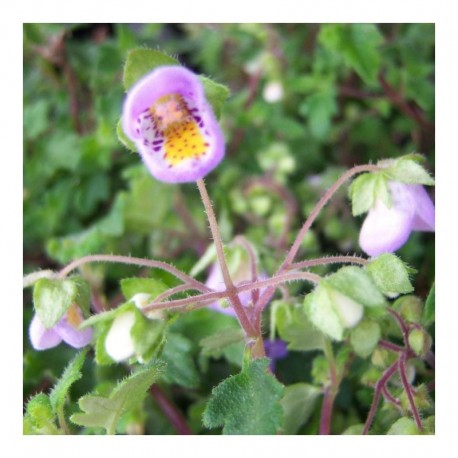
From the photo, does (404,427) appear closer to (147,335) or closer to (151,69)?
(147,335)

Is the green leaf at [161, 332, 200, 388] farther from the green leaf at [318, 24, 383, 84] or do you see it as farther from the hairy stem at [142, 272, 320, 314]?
the green leaf at [318, 24, 383, 84]

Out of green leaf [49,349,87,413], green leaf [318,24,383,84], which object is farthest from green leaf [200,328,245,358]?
green leaf [318,24,383,84]

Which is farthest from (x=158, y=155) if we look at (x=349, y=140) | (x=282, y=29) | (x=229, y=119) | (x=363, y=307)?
(x=282, y=29)

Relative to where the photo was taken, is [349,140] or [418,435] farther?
[349,140]

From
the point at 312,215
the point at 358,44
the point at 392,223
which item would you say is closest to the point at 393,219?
the point at 392,223

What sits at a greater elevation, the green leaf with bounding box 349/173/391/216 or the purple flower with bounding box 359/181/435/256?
the green leaf with bounding box 349/173/391/216

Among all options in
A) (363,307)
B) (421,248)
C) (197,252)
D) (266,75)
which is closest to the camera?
(363,307)

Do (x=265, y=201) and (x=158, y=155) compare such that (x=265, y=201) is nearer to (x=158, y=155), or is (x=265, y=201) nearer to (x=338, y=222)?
(x=338, y=222)
